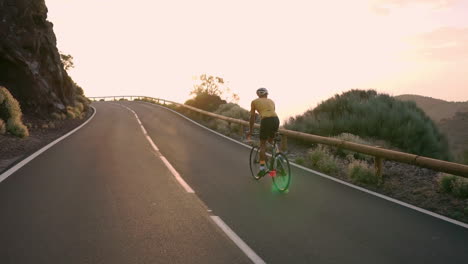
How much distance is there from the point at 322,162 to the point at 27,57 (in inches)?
710

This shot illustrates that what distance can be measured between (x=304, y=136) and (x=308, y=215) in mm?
6814

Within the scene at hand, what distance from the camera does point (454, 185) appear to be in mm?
8492

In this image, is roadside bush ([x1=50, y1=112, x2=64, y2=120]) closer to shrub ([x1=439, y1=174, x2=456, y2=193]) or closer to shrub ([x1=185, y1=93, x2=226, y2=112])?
shrub ([x1=185, y1=93, x2=226, y2=112])

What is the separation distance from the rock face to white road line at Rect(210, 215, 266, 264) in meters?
18.4

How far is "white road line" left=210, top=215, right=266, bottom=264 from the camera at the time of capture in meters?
4.98

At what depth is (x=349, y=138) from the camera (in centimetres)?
1459

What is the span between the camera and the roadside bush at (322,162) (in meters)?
11.5

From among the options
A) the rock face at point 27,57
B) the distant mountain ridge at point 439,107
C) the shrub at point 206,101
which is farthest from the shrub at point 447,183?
the distant mountain ridge at point 439,107

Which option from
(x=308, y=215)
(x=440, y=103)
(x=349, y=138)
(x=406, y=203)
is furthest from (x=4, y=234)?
(x=440, y=103)

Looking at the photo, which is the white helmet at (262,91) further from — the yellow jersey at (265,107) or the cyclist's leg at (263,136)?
the cyclist's leg at (263,136)

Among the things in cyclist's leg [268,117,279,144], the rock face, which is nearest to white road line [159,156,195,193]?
cyclist's leg [268,117,279,144]

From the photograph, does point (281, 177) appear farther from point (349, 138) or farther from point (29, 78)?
point (29, 78)

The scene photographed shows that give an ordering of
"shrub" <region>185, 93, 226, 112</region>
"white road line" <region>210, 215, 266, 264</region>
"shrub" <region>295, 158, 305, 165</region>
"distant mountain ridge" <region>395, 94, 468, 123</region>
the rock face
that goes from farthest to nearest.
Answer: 1. "distant mountain ridge" <region>395, 94, 468, 123</region>
2. "shrub" <region>185, 93, 226, 112</region>
3. the rock face
4. "shrub" <region>295, 158, 305, 165</region>
5. "white road line" <region>210, 215, 266, 264</region>

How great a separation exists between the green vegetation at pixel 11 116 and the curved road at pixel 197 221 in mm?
5819
